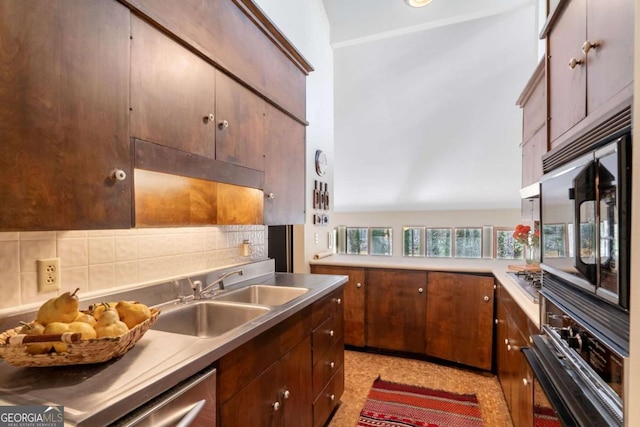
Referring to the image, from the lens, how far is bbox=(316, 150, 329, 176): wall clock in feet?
10.2

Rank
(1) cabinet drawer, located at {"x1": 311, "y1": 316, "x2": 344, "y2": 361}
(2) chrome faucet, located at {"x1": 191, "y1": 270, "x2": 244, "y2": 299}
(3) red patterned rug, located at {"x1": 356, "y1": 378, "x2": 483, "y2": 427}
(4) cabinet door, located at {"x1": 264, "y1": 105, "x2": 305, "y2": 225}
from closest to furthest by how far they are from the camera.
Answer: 1. (2) chrome faucet, located at {"x1": 191, "y1": 270, "x2": 244, "y2": 299}
2. (1) cabinet drawer, located at {"x1": 311, "y1": 316, "x2": 344, "y2": 361}
3. (4) cabinet door, located at {"x1": 264, "y1": 105, "x2": 305, "y2": 225}
4. (3) red patterned rug, located at {"x1": 356, "y1": 378, "x2": 483, "y2": 427}

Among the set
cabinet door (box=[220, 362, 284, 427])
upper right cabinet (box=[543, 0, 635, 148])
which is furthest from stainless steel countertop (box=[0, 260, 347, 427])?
upper right cabinet (box=[543, 0, 635, 148])

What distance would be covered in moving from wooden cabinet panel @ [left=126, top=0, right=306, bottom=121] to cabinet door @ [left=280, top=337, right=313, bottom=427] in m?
1.47

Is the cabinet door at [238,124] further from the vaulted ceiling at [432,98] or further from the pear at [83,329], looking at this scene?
the vaulted ceiling at [432,98]

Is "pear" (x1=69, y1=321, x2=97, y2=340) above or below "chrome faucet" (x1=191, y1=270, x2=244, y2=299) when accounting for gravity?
above

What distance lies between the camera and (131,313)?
3.40 feet

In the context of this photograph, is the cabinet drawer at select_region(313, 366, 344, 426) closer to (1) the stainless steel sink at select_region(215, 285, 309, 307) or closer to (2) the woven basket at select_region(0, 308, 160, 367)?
(1) the stainless steel sink at select_region(215, 285, 309, 307)

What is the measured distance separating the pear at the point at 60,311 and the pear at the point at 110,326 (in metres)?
0.08

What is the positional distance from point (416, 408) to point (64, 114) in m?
2.60

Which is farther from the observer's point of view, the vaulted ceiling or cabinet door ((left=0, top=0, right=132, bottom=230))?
the vaulted ceiling

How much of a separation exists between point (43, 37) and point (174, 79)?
480mm

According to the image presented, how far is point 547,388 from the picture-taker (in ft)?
3.54

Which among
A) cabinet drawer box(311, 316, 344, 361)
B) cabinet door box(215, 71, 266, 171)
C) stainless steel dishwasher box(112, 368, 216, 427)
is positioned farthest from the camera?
cabinet drawer box(311, 316, 344, 361)

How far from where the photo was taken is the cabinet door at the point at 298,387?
1.55 meters
